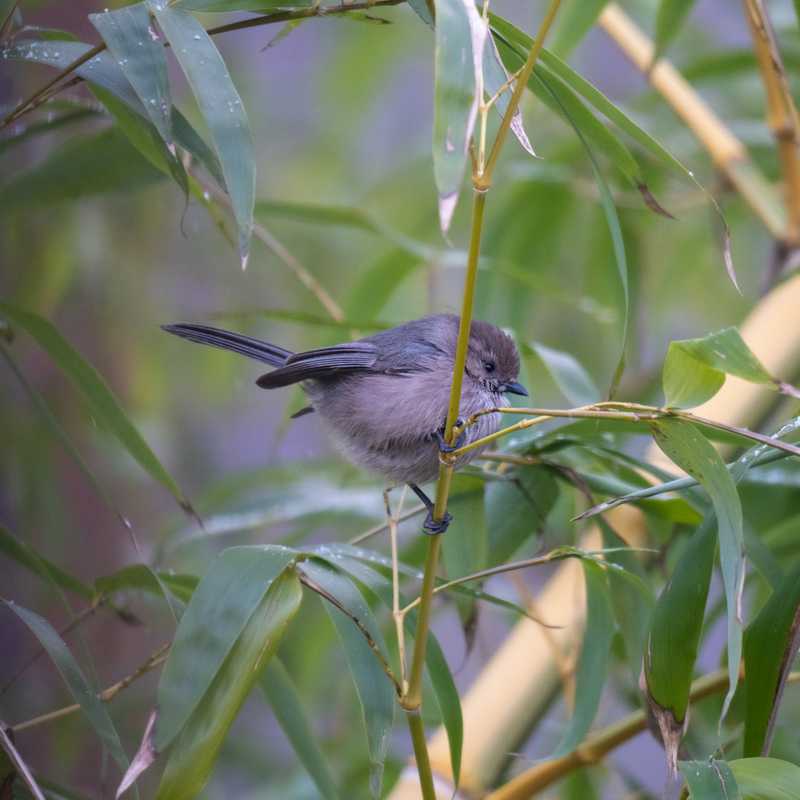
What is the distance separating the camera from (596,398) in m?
1.89

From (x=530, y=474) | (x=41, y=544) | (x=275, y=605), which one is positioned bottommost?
(x=41, y=544)

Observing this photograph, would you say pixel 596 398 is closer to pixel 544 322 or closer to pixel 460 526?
pixel 460 526

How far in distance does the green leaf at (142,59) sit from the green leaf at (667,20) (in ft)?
3.49

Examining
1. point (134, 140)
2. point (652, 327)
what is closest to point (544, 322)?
point (652, 327)

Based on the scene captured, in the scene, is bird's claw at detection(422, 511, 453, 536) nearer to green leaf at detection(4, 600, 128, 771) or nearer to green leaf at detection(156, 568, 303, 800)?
green leaf at detection(156, 568, 303, 800)

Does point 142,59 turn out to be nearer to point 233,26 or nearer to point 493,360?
point 233,26

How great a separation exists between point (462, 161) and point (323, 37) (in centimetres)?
371

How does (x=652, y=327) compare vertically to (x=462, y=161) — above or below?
below

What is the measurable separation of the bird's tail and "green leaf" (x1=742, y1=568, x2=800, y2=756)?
3.23 feet

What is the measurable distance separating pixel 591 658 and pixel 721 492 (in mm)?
539

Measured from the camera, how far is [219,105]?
1.22m

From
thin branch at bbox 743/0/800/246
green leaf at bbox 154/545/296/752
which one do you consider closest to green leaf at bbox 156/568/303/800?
green leaf at bbox 154/545/296/752

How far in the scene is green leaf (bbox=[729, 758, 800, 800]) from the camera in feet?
3.81

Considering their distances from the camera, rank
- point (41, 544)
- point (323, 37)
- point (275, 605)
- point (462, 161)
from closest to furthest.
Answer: point (462, 161), point (275, 605), point (41, 544), point (323, 37)
